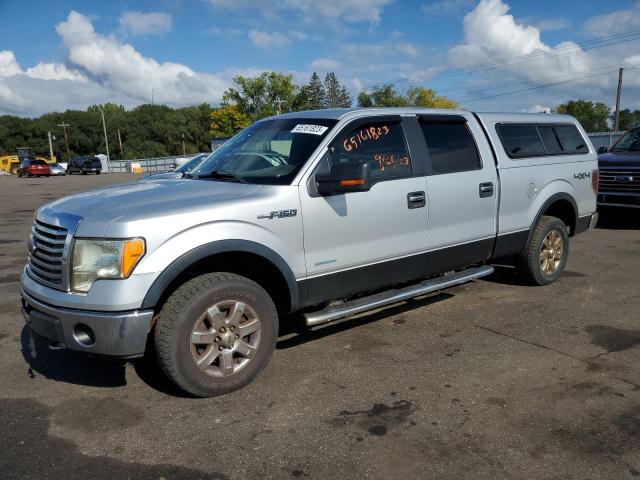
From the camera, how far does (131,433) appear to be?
310 centimetres

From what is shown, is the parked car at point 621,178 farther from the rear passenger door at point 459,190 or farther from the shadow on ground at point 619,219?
the rear passenger door at point 459,190

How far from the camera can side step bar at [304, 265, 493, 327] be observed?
151 inches

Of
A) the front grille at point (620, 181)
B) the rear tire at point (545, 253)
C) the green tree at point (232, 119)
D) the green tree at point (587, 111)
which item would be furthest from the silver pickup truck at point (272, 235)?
the green tree at point (587, 111)

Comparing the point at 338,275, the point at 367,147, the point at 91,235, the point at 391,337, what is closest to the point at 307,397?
the point at 338,275

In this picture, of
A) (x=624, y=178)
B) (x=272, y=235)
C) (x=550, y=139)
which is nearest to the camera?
(x=272, y=235)

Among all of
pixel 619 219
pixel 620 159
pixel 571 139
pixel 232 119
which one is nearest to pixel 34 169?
pixel 232 119

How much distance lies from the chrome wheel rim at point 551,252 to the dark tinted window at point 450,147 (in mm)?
1554

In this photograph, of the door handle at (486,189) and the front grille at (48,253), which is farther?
the door handle at (486,189)

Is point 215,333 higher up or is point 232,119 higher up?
point 232,119

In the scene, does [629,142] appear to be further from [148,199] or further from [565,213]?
[148,199]

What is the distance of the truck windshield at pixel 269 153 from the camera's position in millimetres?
3900

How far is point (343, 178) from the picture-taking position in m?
3.69

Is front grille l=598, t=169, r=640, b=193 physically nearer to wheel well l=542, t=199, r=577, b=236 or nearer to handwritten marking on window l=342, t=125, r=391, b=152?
wheel well l=542, t=199, r=577, b=236

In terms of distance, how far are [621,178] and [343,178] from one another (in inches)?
304
